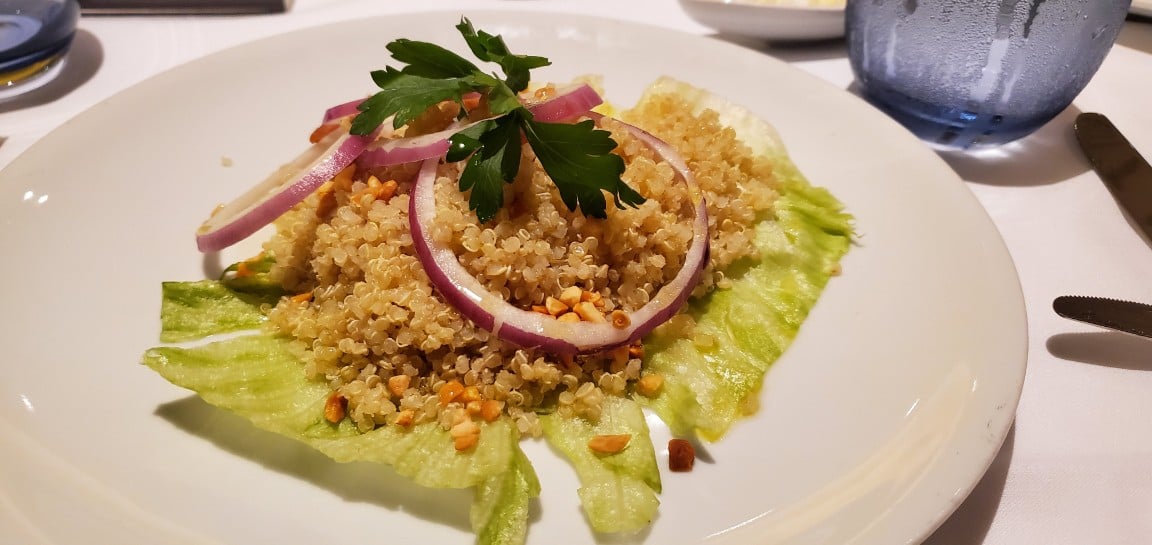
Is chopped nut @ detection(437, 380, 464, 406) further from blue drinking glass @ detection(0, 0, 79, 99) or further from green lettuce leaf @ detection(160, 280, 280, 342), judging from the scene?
blue drinking glass @ detection(0, 0, 79, 99)

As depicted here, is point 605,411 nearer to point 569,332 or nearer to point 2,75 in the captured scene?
point 569,332

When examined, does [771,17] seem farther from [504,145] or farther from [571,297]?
[571,297]

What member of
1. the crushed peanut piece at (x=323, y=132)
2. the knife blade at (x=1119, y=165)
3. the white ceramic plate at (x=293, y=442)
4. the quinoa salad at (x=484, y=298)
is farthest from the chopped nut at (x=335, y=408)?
the knife blade at (x=1119, y=165)

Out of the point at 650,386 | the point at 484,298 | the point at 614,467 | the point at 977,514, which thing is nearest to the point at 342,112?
the point at 484,298

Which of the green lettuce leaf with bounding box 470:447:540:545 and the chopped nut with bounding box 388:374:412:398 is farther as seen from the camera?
the chopped nut with bounding box 388:374:412:398

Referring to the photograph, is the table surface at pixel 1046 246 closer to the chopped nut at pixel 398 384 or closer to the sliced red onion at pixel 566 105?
the chopped nut at pixel 398 384

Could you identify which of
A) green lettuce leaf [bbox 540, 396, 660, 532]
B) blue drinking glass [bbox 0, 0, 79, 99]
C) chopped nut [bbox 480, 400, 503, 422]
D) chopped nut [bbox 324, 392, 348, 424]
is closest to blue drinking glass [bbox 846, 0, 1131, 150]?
green lettuce leaf [bbox 540, 396, 660, 532]
